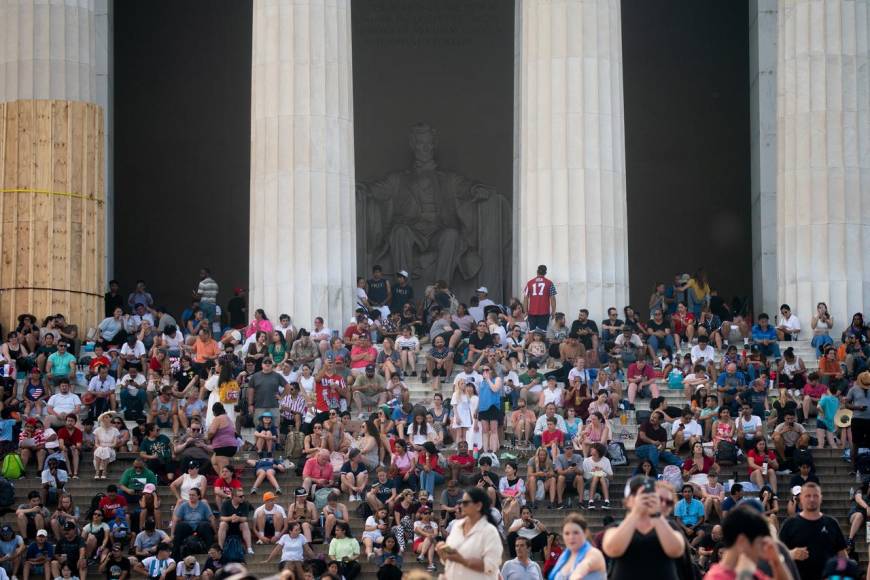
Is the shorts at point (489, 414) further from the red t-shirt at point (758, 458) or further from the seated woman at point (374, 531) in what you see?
the red t-shirt at point (758, 458)

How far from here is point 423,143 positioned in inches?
2542

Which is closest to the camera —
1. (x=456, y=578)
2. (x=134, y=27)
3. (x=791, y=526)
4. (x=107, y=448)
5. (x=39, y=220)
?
(x=456, y=578)

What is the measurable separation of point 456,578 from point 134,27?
49.0 m

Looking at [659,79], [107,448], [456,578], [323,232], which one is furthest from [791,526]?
[659,79]

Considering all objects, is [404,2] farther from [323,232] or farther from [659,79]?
[323,232]

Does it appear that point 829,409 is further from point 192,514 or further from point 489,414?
point 192,514

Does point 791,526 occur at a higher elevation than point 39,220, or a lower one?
lower

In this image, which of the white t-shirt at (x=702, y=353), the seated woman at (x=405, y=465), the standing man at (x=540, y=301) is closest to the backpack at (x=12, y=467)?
the seated woman at (x=405, y=465)

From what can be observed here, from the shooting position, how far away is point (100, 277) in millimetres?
50031

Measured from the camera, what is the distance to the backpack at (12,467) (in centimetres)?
3922

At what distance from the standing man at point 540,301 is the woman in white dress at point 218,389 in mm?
8801

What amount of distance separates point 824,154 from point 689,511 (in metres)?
16.8

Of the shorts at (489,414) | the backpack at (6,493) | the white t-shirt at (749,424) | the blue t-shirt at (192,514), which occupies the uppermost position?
the shorts at (489,414)

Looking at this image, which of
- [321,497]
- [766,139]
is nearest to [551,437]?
[321,497]
